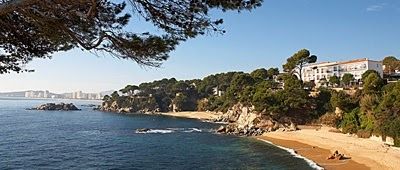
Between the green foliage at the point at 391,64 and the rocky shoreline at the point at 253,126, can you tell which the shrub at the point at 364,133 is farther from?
the green foliage at the point at 391,64

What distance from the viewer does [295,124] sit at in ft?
164

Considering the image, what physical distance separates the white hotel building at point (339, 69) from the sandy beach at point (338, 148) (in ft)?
85.9

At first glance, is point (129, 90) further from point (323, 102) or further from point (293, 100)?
point (323, 102)

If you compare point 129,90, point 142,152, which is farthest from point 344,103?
point 129,90

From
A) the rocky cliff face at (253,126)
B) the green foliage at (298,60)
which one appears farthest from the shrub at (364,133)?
the green foliage at (298,60)

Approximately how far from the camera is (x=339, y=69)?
236ft

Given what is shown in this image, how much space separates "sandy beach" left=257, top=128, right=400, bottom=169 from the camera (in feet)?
86.5

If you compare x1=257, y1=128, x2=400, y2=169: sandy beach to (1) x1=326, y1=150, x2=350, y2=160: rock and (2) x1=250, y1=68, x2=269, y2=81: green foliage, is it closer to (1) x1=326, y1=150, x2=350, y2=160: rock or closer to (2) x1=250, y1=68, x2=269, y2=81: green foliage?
(1) x1=326, y1=150, x2=350, y2=160: rock

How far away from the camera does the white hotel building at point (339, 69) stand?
6444 cm

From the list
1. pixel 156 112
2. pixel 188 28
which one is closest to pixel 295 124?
pixel 188 28

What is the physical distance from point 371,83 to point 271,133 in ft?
42.1

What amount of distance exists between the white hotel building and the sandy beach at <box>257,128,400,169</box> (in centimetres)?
2618

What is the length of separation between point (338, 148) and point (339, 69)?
4252 cm

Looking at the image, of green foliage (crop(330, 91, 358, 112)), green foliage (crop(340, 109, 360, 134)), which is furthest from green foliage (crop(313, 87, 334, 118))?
green foliage (crop(340, 109, 360, 134))
